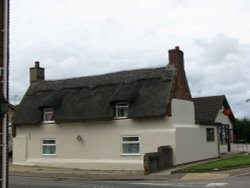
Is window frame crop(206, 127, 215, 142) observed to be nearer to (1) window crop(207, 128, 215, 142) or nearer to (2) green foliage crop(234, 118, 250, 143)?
(1) window crop(207, 128, 215, 142)

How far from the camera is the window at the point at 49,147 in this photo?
3447 cm

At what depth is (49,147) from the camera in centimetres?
3478

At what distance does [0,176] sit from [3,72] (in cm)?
250

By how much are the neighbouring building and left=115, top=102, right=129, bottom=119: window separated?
Answer: 0.22 ft

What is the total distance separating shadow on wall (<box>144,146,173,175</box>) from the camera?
89.9 feet

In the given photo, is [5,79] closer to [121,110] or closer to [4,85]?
[4,85]

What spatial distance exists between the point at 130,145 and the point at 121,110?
8.21 ft

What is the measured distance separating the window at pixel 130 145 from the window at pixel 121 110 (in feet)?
4.96

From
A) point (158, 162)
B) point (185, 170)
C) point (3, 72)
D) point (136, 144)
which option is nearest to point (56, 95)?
→ point (136, 144)

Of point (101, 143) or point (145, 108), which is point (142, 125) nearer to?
point (145, 108)

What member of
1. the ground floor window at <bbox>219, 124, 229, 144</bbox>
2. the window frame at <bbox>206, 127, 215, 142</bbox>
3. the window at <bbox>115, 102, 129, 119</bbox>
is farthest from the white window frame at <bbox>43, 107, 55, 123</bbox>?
the ground floor window at <bbox>219, 124, 229, 144</bbox>

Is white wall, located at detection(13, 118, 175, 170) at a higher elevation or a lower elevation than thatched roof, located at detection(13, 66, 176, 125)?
lower

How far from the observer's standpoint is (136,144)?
102ft

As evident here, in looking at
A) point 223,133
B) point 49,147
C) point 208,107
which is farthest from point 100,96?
point 223,133
